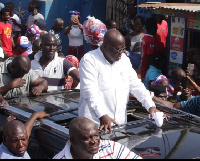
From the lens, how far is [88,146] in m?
3.05

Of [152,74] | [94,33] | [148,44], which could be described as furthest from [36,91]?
[148,44]

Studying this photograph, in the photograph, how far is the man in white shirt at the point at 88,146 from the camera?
3.05 m

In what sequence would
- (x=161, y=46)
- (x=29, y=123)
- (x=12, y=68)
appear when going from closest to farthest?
(x=29, y=123)
(x=12, y=68)
(x=161, y=46)

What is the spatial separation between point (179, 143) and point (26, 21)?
359 inches

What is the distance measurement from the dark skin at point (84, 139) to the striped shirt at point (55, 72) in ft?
8.45

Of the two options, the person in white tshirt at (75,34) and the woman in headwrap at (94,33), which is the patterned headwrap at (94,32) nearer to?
the woman in headwrap at (94,33)

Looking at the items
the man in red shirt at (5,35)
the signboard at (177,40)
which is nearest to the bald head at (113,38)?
the signboard at (177,40)

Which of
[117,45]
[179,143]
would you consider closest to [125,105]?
[117,45]

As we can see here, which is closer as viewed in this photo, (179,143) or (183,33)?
(179,143)

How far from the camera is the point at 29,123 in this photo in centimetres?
380

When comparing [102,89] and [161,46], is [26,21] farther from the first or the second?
[102,89]

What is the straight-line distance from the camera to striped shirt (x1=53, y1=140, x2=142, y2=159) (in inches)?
124

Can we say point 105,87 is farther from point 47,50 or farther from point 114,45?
point 47,50

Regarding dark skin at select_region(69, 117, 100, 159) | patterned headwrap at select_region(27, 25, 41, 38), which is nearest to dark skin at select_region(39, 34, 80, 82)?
dark skin at select_region(69, 117, 100, 159)
